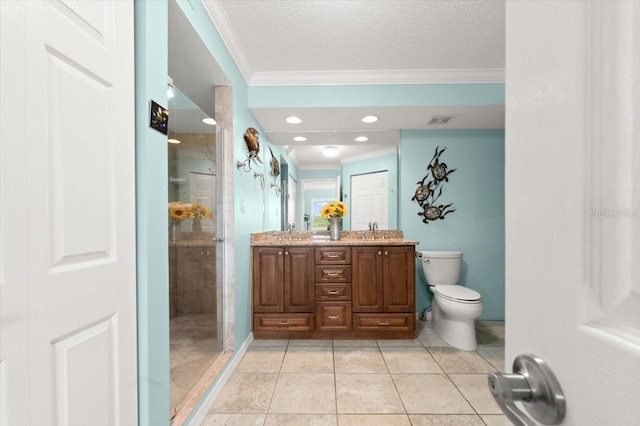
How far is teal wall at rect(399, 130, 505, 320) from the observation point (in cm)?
314

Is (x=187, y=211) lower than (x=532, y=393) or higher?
higher

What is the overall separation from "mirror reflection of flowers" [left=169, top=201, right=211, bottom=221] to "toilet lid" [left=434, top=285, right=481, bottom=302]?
2.09 m

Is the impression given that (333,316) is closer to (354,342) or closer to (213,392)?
(354,342)

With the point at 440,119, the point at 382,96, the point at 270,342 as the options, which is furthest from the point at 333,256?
the point at 440,119

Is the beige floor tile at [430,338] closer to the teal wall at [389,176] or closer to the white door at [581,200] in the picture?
the teal wall at [389,176]

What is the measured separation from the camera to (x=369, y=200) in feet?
10.5

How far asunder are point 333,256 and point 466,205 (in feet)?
5.41

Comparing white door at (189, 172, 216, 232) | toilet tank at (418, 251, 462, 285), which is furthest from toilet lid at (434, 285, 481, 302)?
white door at (189, 172, 216, 232)

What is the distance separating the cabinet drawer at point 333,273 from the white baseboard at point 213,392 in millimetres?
897

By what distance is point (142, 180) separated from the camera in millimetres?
1076

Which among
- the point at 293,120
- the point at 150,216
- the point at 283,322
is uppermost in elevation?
the point at 293,120

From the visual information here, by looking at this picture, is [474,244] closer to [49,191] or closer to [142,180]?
[142,180]

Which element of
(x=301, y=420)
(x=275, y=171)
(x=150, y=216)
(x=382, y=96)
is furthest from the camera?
(x=275, y=171)

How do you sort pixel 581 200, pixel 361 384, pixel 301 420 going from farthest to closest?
pixel 361 384
pixel 301 420
pixel 581 200
